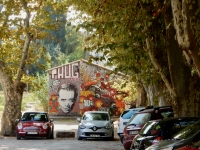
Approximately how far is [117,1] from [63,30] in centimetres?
7683

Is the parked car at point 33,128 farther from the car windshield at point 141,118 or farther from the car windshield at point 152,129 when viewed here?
the car windshield at point 152,129

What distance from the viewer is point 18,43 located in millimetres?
30172

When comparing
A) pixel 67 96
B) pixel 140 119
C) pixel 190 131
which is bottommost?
pixel 190 131

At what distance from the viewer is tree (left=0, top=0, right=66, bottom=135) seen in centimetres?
2875

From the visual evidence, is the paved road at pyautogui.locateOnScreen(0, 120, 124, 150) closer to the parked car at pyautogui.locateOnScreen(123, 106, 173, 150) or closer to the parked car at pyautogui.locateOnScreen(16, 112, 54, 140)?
the parked car at pyautogui.locateOnScreen(16, 112, 54, 140)

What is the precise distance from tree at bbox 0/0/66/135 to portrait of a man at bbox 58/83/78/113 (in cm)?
2316

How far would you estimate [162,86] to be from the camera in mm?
24641

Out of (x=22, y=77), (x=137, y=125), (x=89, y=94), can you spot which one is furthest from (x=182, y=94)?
(x=89, y=94)

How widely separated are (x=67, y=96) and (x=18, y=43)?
24295 mm

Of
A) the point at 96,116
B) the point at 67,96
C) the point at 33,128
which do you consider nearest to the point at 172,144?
the point at 96,116

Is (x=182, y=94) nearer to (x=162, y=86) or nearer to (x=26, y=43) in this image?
(x=162, y=86)

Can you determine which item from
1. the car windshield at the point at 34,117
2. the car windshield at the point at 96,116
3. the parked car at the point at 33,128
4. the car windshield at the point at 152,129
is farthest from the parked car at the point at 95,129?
the car windshield at the point at 152,129

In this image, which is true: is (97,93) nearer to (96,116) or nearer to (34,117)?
(34,117)

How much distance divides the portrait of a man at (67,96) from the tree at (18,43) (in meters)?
23.2
